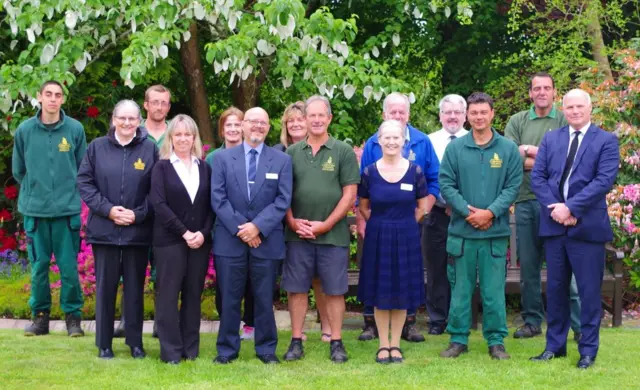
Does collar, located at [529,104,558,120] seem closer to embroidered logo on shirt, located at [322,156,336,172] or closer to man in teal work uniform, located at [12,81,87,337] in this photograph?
embroidered logo on shirt, located at [322,156,336,172]

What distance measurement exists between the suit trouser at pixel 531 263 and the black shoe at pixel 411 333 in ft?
2.97

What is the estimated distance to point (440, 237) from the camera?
23.9 ft

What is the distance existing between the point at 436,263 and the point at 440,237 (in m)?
0.22

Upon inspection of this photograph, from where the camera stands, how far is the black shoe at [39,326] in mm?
7246

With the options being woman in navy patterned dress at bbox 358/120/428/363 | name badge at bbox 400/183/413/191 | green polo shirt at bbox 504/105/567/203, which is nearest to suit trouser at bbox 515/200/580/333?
green polo shirt at bbox 504/105/567/203

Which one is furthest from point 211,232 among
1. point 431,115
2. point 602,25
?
point 431,115

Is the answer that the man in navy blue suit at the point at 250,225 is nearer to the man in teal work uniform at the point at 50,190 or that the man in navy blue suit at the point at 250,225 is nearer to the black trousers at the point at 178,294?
the black trousers at the point at 178,294

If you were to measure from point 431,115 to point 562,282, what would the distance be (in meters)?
Result: 8.73

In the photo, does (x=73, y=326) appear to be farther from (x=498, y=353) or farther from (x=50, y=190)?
(x=498, y=353)

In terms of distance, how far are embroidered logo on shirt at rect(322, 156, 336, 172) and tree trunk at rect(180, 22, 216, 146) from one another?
4.60 meters

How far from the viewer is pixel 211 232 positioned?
641 cm

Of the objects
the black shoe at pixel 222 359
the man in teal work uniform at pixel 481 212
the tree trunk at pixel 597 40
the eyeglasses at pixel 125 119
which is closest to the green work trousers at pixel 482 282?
the man in teal work uniform at pixel 481 212

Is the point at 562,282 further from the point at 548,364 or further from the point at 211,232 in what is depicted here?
the point at 211,232

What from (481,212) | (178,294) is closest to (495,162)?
(481,212)
